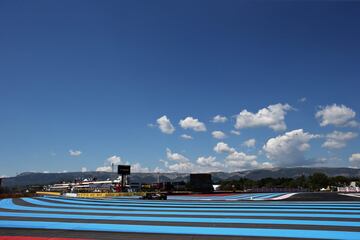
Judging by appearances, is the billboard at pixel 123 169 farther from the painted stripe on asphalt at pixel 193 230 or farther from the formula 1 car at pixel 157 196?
the painted stripe on asphalt at pixel 193 230

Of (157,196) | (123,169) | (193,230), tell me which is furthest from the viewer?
(123,169)

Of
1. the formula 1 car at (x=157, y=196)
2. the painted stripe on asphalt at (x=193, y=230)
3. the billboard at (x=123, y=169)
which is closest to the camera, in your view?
the painted stripe on asphalt at (x=193, y=230)

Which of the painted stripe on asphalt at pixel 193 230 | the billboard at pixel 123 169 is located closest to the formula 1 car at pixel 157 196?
the painted stripe on asphalt at pixel 193 230

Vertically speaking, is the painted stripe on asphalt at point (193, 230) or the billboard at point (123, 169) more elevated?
the billboard at point (123, 169)

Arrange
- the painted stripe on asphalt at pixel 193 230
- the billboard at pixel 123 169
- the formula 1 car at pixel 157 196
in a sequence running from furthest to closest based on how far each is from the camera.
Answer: the billboard at pixel 123 169 → the formula 1 car at pixel 157 196 → the painted stripe on asphalt at pixel 193 230

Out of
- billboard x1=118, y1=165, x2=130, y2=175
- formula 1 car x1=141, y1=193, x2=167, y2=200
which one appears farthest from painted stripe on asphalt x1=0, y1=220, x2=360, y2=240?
billboard x1=118, y1=165, x2=130, y2=175

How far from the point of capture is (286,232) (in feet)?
40.4

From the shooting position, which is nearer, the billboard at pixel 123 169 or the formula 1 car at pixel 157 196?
the formula 1 car at pixel 157 196

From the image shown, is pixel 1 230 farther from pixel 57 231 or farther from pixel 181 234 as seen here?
pixel 181 234

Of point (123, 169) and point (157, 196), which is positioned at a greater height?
point (123, 169)

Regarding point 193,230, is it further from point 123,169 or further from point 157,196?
point 123,169

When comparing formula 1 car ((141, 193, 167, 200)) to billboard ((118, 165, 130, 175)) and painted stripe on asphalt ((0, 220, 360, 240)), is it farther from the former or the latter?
billboard ((118, 165, 130, 175))

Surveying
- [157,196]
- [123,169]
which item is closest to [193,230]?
[157,196]

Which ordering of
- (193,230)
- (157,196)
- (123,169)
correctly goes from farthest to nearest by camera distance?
(123,169) < (157,196) < (193,230)
